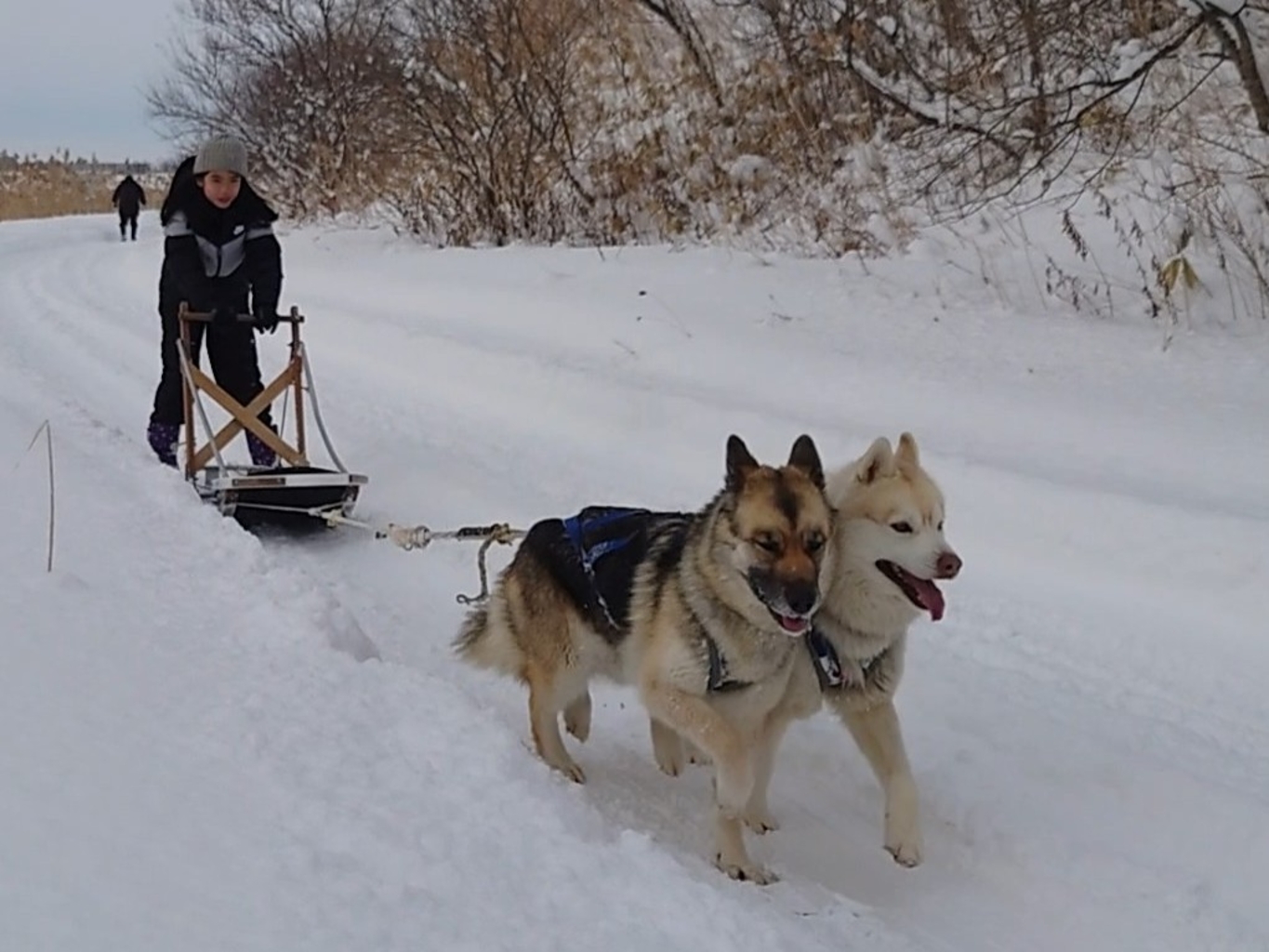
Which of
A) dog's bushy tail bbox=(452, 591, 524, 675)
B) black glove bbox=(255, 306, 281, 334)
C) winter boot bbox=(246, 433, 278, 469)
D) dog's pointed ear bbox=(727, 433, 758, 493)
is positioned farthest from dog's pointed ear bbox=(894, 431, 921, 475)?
winter boot bbox=(246, 433, 278, 469)

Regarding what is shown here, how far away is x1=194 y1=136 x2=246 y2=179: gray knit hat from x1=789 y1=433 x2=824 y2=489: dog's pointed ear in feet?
13.5

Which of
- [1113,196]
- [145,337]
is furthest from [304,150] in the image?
[1113,196]

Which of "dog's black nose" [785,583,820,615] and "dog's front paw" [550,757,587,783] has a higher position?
"dog's black nose" [785,583,820,615]

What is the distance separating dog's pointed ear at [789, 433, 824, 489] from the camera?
11.5ft

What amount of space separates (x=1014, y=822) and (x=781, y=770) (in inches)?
29.9

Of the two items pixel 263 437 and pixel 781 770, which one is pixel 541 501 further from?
pixel 781 770

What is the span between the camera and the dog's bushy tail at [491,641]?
4051 millimetres

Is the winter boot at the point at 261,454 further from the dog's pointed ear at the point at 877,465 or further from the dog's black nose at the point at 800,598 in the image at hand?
the dog's black nose at the point at 800,598

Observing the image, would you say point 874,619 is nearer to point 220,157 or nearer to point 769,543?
point 769,543

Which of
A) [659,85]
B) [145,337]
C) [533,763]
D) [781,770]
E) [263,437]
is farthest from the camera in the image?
[659,85]

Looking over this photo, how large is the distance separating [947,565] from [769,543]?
19.2 inches

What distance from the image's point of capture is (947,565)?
3.29m

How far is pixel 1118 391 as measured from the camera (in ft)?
23.8

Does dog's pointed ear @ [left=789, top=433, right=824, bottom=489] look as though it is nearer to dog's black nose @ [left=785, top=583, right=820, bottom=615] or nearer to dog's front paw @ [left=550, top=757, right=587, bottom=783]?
dog's black nose @ [left=785, top=583, right=820, bottom=615]
